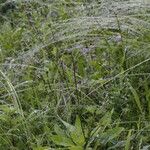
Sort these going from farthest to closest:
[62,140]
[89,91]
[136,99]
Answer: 1. [89,91]
2. [136,99]
3. [62,140]

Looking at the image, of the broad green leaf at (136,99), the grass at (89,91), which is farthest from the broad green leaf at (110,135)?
the broad green leaf at (136,99)

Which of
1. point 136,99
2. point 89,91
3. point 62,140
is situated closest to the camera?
point 62,140

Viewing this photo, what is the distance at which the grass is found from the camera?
1672mm

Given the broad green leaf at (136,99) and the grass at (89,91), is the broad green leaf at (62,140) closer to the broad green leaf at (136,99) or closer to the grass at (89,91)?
the grass at (89,91)

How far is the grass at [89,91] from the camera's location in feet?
5.49

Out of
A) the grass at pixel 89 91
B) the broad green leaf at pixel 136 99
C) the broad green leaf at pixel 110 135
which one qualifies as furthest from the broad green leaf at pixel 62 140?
the broad green leaf at pixel 136 99

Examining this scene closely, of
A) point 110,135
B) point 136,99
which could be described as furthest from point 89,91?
point 110,135

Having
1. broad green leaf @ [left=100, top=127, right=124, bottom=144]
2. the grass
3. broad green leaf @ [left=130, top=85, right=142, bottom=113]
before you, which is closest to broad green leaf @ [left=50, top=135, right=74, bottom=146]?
the grass

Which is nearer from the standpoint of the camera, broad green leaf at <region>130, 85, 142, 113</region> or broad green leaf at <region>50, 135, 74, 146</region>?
broad green leaf at <region>50, 135, 74, 146</region>

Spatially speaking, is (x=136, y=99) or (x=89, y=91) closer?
(x=136, y=99)

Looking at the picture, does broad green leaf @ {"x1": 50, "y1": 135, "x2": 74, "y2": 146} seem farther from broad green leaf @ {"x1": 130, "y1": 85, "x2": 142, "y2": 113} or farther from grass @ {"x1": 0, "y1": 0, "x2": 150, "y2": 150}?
broad green leaf @ {"x1": 130, "y1": 85, "x2": 142, "y2": 113}

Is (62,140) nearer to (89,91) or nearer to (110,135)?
(110,135)

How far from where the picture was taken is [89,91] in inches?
81.0

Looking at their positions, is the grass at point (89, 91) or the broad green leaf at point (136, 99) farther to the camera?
the broad green leaf at point (136, 99)
